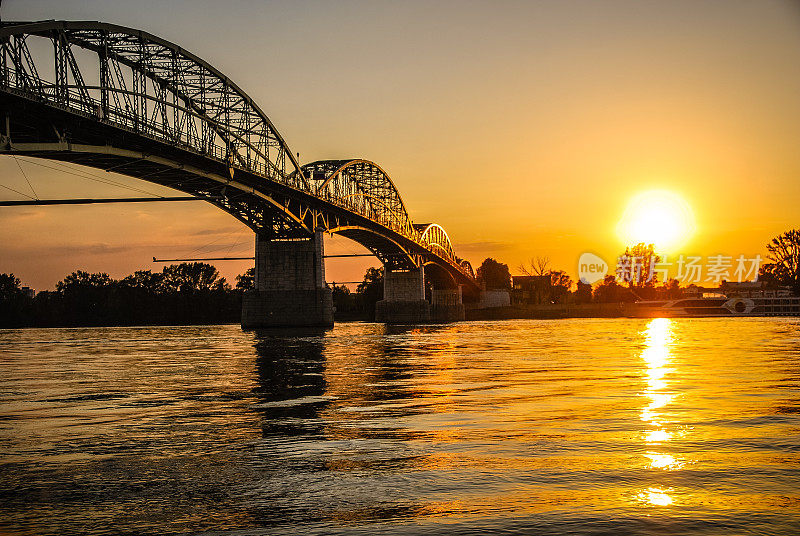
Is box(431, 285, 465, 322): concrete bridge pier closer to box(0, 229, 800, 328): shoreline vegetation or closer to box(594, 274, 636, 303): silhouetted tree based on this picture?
box(0, 229, 800, 328): shoreline vegetation

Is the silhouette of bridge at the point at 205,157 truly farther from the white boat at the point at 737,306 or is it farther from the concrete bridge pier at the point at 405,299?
the white boat at the point at 737,306

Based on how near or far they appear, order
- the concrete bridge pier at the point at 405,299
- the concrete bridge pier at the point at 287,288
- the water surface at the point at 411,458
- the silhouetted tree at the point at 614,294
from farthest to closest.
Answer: the silhouetted tree at the point at 614,294, the concrete bridge pier at the point at 405,299, the concrete bridge pier at the point at 287,288, the water surface at the point at 411,458

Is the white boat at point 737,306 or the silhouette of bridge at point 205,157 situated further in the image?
the white boat at point 737,306

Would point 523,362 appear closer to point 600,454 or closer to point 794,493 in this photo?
point 600,454

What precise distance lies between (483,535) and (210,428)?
8477mm

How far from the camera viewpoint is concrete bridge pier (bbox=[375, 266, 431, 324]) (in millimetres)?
132750

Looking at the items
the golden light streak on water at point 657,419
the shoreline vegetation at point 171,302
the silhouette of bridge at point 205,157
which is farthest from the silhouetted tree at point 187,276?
the golden light streak on water at point 657,419

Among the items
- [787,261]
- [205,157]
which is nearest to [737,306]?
[787,261]

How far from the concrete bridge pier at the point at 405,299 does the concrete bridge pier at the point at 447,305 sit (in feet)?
64.3

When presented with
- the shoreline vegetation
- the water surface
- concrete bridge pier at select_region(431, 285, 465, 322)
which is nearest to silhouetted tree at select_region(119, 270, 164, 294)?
the shoreline vegetation

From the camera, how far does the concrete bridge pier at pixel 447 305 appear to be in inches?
6112

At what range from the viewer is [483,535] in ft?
21.9

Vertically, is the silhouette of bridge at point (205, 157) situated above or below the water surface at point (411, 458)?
above

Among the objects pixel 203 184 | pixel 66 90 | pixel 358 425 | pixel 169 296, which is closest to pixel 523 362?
pixel 358 425
